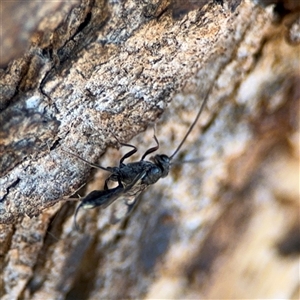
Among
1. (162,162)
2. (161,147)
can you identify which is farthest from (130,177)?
(161,147)

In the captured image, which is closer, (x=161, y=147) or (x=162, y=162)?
(x=162, y=162)

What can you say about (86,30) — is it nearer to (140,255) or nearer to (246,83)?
(246,83)

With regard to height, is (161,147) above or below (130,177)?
above

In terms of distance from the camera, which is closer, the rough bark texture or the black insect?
the rough bark texture

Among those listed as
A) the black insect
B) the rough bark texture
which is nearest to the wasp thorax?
the black insect

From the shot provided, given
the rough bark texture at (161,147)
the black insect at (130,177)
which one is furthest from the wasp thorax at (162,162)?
the rough bark texture at (161,147)

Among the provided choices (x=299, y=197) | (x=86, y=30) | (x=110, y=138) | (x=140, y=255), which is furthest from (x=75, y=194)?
(x=299, y=197)

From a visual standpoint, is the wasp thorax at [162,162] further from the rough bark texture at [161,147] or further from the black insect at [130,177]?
the rough bark texture at [161,147]

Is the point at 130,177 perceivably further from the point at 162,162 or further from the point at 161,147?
the point at 161,147

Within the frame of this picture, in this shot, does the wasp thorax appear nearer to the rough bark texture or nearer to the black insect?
the black insect
